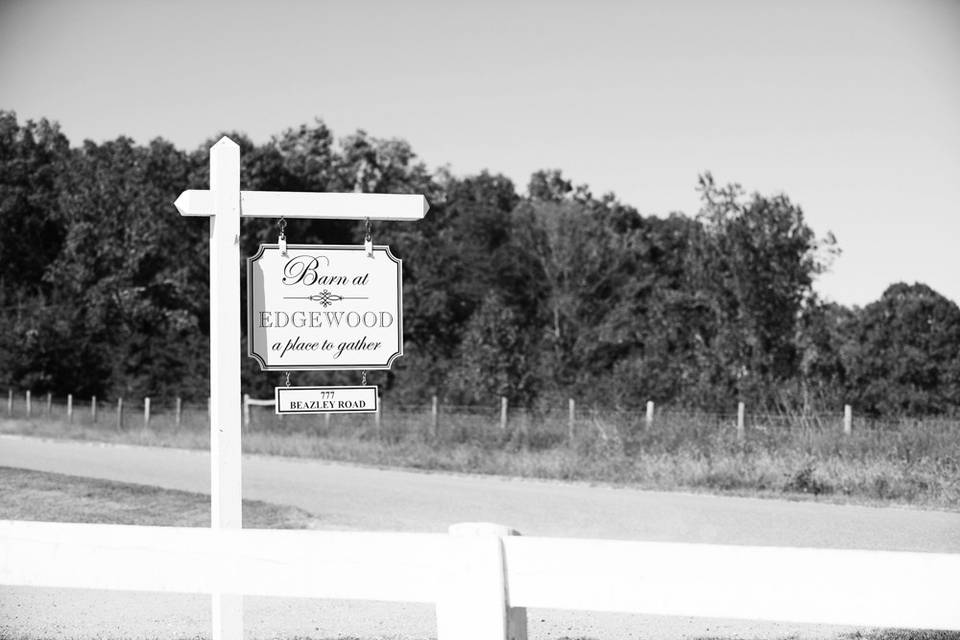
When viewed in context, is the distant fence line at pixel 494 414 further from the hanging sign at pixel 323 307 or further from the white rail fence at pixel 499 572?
the white rail fence at pixel 499 572

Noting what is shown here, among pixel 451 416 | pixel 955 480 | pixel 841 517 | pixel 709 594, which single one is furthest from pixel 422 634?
pixel 451 416

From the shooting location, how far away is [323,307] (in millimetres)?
5734

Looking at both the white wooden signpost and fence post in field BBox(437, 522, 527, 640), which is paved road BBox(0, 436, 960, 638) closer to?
the white wooden signpost

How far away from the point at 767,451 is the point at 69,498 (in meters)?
10.2

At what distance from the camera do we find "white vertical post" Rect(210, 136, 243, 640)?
531 centimetres

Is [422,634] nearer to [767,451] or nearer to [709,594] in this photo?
[709,594]

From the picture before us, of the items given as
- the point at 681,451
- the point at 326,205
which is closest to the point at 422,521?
the point at 681,451

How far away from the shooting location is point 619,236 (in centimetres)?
4631

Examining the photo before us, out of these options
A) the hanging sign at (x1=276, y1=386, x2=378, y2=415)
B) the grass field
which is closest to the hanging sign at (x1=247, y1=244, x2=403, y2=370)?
the hanging sign at (x1=276, y1=386, x2=378, y2=415)

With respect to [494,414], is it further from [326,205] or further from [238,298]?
[238,298]

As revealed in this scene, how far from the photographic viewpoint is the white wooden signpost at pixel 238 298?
209 inches

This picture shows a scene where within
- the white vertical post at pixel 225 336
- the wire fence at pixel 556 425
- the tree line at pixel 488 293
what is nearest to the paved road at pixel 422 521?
the white vertical post at pixel 225 336

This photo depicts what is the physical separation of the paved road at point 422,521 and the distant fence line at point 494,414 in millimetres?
1654

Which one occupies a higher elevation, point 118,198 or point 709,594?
point 118,198
